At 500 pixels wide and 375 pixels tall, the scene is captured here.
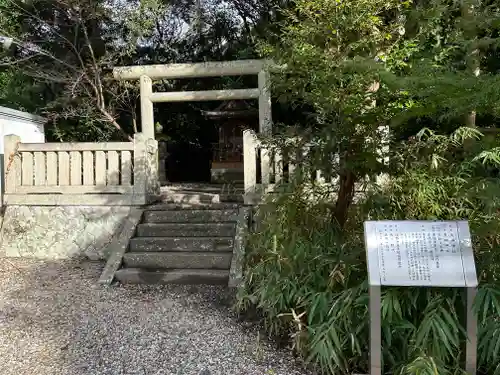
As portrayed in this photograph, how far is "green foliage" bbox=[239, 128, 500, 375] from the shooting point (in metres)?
2.43

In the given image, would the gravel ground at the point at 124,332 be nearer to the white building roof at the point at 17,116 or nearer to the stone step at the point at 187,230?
the stone step at the point at 187,230

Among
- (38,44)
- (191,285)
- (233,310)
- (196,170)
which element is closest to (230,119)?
(196,170)

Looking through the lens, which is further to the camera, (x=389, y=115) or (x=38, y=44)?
(x=38, y=44)

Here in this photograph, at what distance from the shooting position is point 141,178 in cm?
553

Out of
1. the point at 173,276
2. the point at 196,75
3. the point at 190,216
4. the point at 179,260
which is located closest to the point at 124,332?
the point at 173,276

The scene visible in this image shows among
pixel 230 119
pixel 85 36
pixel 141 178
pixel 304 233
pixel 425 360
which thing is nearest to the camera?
pixel 425 360

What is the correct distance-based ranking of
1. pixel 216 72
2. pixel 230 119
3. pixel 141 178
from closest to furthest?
pixel 141 178
pixel 216 72
pixel 230 119

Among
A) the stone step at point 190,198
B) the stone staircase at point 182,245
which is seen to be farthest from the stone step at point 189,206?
the stone step at point 190,198

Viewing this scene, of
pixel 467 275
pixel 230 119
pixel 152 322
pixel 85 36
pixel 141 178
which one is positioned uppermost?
pixel 85 36

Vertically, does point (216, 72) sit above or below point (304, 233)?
above

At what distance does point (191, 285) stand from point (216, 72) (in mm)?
3651

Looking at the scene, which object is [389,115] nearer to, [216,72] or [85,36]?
[216,72]

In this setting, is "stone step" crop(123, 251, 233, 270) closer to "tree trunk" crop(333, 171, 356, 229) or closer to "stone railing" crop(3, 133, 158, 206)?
"stone railing" crop(3, 133, 158, 206)

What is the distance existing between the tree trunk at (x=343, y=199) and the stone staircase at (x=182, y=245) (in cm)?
155
